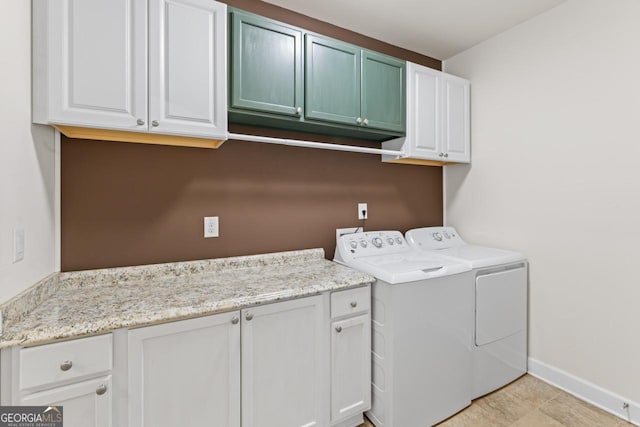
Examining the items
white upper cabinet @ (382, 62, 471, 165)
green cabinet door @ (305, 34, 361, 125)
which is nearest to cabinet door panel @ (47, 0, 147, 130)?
green cabinet door @ (305, 34, 361, 125)

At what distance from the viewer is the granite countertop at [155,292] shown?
1056mm

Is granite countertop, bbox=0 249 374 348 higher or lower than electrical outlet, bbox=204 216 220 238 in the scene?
lower

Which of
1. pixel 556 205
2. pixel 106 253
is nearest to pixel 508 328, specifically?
pixel 556 205

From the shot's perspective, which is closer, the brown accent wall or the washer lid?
the brown accent wall

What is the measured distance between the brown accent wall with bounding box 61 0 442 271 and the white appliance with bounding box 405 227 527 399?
30.7 inches

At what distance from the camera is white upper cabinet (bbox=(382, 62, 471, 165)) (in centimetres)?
220

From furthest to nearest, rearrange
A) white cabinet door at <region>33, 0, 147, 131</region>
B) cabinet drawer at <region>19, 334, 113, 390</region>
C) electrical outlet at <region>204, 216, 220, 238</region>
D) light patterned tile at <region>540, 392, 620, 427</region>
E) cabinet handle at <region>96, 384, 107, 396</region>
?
electrical outlet at <region>204, 216, 220, 238</region> < light patterned tile at <region>540, 392, 620, 427</region> < white cabinet door at <region>33, 0, 147, 131</region> < cabinet handle at <region>96, 384, 107, 396</region> < cabinet drawer at <region>19, 334, 113, 390</region>

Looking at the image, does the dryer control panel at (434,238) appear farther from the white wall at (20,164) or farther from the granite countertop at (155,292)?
the white wall at (20,164)

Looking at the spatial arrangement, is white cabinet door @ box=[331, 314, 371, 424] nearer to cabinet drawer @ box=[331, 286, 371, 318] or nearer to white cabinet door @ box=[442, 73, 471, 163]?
cabinet drawer @ box=[331, 286, 371, 318]

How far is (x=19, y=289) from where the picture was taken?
1.15m

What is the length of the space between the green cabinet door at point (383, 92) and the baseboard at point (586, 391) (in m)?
2.00

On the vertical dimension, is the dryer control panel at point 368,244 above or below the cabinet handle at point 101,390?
above

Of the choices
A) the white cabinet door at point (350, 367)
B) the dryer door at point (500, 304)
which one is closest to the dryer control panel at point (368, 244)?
the white cabinet door at point (350, 367)

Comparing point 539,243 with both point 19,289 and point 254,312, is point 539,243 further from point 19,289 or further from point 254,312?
point 19,289
